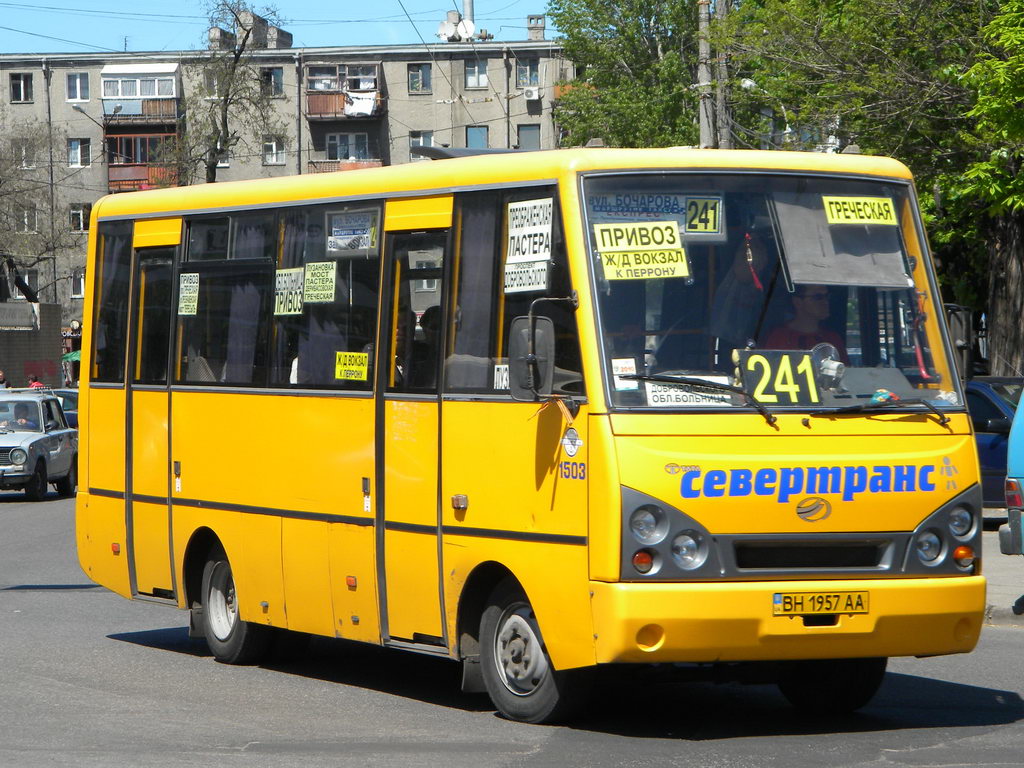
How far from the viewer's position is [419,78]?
80500mm

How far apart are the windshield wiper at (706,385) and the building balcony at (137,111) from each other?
7538 centimetres

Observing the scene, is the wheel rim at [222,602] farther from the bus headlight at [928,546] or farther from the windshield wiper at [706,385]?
the bus headlight at [928,546]

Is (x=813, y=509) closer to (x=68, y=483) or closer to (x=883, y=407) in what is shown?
(x=883, y=407)

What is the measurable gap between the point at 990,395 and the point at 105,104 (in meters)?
66.6

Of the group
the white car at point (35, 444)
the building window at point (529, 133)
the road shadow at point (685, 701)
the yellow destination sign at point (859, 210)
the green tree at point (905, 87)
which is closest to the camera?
the road shadow at point (685, 701)

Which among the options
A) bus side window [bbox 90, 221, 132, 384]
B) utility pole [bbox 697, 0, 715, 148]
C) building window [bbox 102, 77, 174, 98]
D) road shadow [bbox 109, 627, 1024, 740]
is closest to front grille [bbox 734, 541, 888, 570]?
road shadow [bbox 109, 627, 1024, 740]

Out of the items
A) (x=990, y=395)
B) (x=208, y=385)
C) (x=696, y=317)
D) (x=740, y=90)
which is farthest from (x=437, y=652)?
(x=740, y=90)

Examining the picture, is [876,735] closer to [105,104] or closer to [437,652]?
[437,652]

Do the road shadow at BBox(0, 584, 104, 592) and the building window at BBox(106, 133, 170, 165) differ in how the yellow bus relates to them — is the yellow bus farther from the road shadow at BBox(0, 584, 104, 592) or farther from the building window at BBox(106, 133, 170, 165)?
the building window at BBox(106, 133, 170, 165)

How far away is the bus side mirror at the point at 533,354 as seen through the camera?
7.84m

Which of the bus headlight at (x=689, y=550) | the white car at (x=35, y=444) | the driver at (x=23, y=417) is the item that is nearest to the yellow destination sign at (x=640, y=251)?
the bus headlight at (x=689, y=550)

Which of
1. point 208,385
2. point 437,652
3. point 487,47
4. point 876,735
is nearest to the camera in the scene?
point 876,735

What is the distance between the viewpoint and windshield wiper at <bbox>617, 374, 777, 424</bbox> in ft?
25.5

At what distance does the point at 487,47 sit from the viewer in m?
79.9
